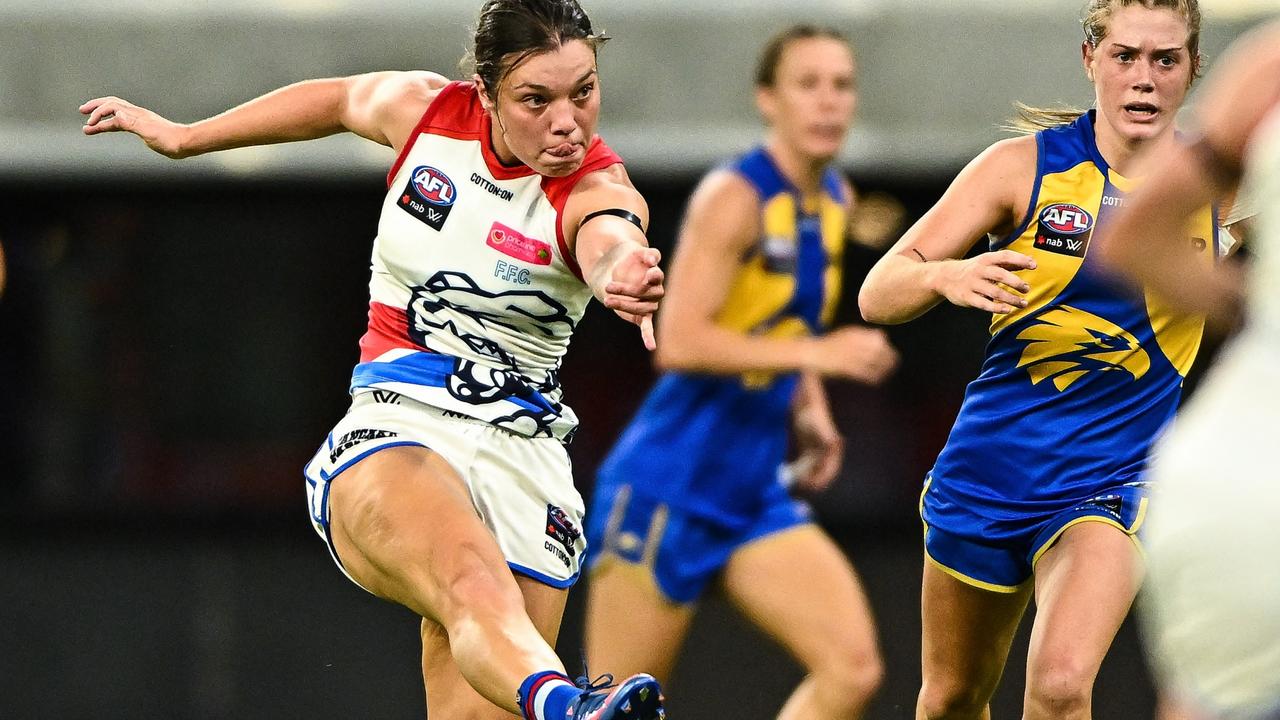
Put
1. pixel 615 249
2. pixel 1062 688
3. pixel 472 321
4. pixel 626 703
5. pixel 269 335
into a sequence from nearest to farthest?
pixel 626 703 → pixel 615 249 → pixel 1062 688 → pixel 472 321 → pixel 269 335

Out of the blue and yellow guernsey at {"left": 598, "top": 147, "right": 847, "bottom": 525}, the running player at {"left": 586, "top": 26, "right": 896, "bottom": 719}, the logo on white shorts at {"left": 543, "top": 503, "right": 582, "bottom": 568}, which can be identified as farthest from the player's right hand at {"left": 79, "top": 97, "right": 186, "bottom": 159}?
the blue and yellow guernsey at {"left": 598, "top": 147, "right": 847, "bottom": 525}

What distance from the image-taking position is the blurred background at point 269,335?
8.02 metres

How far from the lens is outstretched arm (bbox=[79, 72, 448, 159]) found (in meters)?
4.27

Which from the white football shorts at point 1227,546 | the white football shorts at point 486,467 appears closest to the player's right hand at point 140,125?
the white football shorts at point 486,467

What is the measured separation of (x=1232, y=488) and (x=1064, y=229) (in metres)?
2.03

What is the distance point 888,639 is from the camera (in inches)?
318

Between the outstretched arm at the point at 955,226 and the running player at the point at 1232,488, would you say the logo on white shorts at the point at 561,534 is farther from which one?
the running player at the point at 1232,488

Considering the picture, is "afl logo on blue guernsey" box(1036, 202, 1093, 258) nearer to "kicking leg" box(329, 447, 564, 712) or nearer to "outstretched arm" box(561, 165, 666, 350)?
"outstretched arm" box(561, 165, 666, 350)

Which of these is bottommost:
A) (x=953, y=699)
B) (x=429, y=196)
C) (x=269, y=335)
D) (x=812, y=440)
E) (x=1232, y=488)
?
(x=269, y=335)

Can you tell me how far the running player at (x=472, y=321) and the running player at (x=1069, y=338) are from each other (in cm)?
79

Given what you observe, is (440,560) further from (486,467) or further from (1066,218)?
(1066,218)

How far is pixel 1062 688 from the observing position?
388 cm

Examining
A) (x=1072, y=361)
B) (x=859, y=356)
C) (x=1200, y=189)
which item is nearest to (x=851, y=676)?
(x=1072, y=361)

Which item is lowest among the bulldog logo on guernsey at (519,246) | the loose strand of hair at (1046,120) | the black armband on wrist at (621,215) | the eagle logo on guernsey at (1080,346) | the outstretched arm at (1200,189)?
the eagle logo on guernsey at (1080,346)
